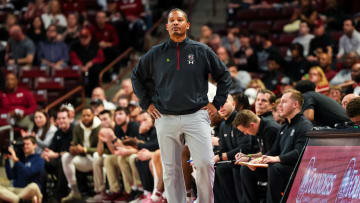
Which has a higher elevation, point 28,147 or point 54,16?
point 54,16

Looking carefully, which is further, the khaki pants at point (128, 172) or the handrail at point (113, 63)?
the handrail at point (113, 63)

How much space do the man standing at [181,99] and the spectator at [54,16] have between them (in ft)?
28.4

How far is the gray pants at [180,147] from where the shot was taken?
5.22 m

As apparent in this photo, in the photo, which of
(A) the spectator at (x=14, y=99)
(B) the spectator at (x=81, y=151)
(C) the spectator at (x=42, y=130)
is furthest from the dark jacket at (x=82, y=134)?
(A) the spectator at (x=14, y=99)

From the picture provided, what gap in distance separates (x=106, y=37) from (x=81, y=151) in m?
4.28

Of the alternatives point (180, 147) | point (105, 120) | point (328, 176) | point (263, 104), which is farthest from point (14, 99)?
point (328, 176)

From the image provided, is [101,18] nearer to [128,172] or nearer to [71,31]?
[71,31]

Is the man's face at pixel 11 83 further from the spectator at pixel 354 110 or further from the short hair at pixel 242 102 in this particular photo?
the spectator at pixel 354 110

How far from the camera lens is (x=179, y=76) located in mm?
5211

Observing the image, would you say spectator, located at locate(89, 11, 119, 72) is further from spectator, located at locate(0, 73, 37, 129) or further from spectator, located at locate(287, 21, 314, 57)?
spectator, located at locate(287, 21, 314, 57)

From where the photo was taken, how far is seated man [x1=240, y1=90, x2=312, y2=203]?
6.09 metres

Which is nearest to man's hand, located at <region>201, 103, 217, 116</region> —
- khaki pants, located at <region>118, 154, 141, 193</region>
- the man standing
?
the man standing

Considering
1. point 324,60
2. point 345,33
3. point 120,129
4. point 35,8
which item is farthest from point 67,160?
point 35,8

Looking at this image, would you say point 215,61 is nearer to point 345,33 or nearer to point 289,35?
point 345,33
